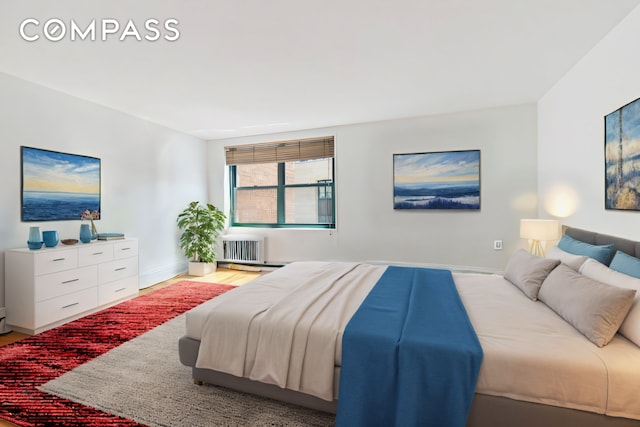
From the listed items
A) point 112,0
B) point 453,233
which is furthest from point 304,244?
point 112,0

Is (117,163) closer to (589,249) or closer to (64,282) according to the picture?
(64,282)

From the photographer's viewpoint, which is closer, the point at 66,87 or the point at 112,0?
the point at 112,0

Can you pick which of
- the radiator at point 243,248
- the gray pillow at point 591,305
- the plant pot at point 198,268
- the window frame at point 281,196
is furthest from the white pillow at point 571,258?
the plant pot at point 198,268

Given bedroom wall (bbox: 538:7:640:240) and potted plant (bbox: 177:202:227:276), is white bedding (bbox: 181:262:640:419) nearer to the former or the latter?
bedroom wall (bbox: 538:7:640:240)

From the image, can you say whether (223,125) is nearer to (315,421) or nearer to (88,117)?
(88,117)

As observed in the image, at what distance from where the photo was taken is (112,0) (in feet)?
6.26

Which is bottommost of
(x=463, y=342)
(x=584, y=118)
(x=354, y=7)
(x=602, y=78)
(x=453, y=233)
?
(x=463, y=342)

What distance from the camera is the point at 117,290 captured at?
361cm

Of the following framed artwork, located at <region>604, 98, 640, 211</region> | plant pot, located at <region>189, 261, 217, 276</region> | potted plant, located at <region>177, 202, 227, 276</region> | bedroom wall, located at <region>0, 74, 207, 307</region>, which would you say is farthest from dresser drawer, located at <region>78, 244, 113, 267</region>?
framed artwork, located at <region>604, 98, 640, 211</region>

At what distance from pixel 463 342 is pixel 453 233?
3.15 meters

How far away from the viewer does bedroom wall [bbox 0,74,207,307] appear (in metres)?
2.95

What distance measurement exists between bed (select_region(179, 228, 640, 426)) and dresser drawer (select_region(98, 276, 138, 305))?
7.12ft

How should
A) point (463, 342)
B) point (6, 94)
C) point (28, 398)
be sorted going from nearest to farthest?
point (463, 342) < point (28, 398) < point (6, 94)

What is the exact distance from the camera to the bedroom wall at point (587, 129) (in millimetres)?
2133
